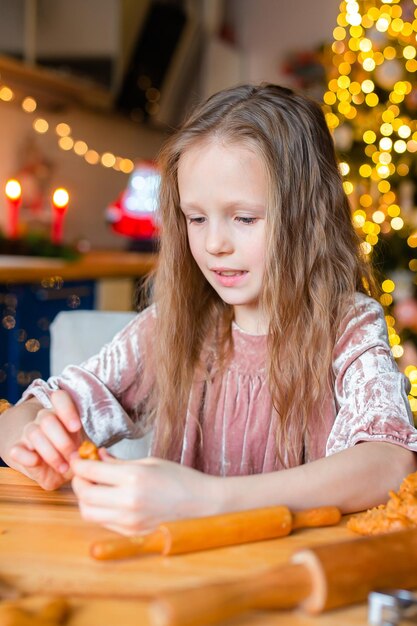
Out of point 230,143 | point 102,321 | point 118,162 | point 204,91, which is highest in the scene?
point 204,91

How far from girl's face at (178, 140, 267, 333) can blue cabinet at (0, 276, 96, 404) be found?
7.05 ft

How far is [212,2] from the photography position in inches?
247

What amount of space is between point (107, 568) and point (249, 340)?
0.67 meters

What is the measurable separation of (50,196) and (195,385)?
11.7 feet

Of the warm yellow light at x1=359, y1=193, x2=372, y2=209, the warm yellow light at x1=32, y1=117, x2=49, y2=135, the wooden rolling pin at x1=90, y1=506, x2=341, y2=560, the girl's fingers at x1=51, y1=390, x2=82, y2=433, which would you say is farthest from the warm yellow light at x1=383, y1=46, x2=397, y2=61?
the wooden rolling pin at x1=90, y1=506, x2=341, y2=560

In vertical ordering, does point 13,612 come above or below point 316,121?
below

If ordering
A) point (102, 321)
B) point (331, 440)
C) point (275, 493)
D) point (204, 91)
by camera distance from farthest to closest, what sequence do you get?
point (204, 91)
point (102, 321)
point (331, 440)
point (275, 493)

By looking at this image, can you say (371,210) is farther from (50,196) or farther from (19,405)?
(19,405)

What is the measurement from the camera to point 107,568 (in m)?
0.60

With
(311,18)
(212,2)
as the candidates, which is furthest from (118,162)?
(311,18)

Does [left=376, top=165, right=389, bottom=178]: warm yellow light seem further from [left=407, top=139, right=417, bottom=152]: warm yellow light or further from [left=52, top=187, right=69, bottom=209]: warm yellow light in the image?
[left=52, top=187, right=69, bottom=209]: warm yellow light

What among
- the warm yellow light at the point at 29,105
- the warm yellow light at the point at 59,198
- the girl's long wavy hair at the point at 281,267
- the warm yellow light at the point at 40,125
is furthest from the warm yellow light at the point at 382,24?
the girl's long wavy hair at the point at 281,267

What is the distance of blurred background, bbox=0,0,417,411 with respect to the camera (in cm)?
345

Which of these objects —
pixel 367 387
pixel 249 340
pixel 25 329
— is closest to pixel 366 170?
pixel 25 329
